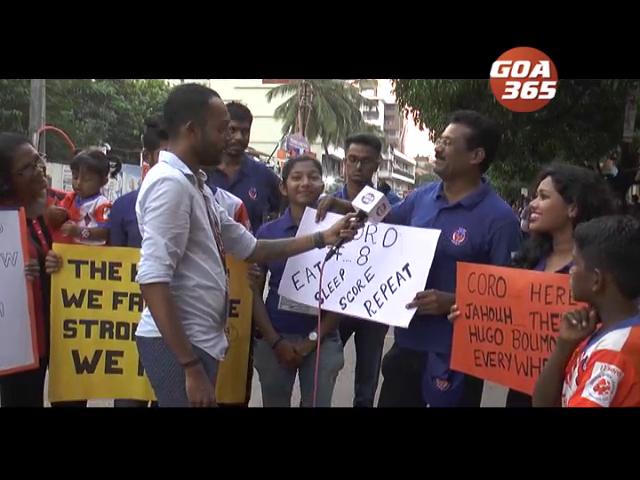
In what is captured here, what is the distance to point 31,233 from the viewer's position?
3.23 meters

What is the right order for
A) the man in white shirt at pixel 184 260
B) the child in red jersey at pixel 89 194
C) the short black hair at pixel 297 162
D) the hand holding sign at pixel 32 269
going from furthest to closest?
the child in red jersey at pixel 89 194
the short black hair at pixel 297 162
the hand holding sign at pixel 32 269
the man in white shirt at pixel 184 260

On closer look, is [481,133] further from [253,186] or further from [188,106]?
[253,186]

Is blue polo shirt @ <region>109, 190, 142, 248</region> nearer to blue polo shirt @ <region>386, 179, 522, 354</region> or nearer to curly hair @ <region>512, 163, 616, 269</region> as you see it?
blue polo shirt @ <region>386, 179, 522, 354</region>

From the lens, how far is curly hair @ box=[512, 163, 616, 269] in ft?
8.80

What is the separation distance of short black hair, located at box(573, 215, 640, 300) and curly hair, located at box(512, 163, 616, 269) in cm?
53

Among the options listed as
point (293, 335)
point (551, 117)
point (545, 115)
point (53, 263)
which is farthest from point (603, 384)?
point (551, 117)

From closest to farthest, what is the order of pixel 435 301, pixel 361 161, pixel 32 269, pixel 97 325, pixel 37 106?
1. pixel 435 301
2. pixel 32 269
3. pixel 97 325
4. pixel 361 161
5. pixel 37 106

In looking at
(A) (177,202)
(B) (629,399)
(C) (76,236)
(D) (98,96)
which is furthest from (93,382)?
(D) (98,96)

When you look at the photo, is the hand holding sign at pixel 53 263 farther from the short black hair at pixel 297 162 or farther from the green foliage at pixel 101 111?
the green foliage at pixel 101 111

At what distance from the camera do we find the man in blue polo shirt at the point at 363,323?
3.79 metres

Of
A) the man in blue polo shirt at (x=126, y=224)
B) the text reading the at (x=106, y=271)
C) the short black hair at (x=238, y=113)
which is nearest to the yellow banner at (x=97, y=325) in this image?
the text reading the at (x=106, y=271)

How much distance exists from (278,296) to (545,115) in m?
5.51

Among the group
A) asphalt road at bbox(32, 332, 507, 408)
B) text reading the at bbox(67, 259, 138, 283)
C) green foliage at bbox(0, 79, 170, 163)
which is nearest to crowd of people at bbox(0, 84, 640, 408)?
text reading the at bbox(67, 259, 138, 283)

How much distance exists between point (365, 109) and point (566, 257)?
37771 millimetres
